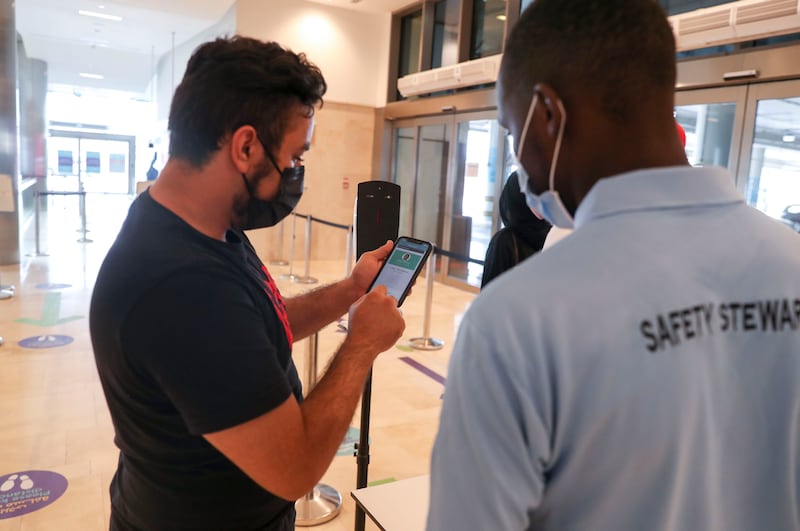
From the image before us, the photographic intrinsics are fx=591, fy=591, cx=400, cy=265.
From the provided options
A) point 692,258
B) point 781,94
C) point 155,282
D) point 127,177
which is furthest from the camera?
point 127,177

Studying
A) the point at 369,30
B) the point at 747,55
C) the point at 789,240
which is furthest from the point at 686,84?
the point at 369,30

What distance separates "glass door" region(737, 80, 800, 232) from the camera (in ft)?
15.8

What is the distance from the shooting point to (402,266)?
5.56 feet

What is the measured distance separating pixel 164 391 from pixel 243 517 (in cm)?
36

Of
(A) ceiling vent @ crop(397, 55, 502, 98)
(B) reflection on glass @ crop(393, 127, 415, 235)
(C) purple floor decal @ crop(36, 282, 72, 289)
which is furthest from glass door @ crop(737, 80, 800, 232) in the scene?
(C) purple floor decal @ crop(36, 282, 72, 289)

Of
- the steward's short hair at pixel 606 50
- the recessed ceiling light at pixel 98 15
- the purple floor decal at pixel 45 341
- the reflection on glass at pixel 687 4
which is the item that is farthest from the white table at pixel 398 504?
the recessed ceiling light at pixel 98 15

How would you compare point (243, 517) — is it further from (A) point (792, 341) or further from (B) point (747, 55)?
(B) point (747, 55)

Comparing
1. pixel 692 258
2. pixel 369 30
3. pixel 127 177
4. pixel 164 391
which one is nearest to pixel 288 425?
pixel 164 391

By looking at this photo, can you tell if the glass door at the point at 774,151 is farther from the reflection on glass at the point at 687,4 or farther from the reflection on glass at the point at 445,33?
the reflection on glass at the point at 445,33

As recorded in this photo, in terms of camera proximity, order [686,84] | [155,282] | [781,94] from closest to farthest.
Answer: [155,282] < [781,94] < [686,84]

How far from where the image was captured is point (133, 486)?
4.04 ft

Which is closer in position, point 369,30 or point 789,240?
point 789,240

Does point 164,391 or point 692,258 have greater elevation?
point 692,258

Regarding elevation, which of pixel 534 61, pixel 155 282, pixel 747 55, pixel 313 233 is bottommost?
pixel 313 233
